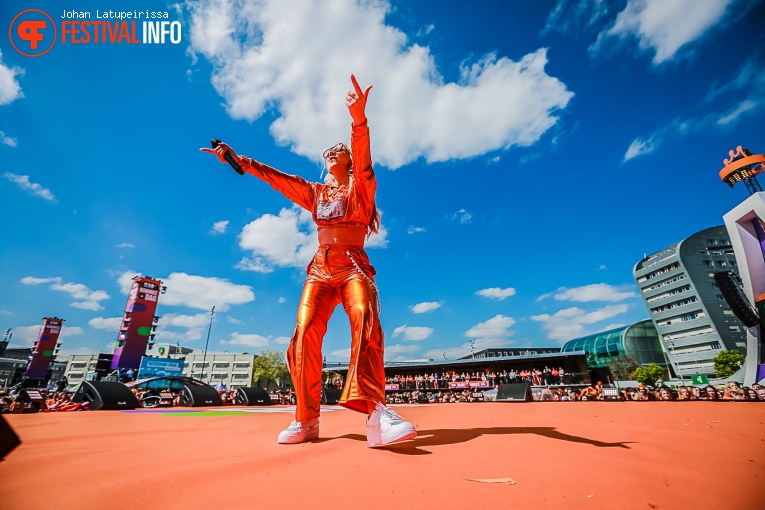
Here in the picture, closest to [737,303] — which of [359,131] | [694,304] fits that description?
[359,131]

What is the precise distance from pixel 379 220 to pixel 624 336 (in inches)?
2739

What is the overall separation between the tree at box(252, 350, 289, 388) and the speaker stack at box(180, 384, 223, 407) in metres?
52.6

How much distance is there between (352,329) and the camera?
2.79 metres

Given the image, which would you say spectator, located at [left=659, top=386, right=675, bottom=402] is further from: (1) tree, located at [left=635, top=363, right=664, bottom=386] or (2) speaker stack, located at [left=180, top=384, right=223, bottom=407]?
(1) tree, located at [left=635, top=363, right=664, bottom=386]

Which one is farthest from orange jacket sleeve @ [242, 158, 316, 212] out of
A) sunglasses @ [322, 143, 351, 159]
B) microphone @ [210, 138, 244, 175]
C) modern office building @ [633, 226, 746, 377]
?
modern office building @ [633, 226, 746, 377]

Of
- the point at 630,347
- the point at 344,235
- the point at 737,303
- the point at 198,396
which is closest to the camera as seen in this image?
the point at 344,235

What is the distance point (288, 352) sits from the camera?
3004 millimetres

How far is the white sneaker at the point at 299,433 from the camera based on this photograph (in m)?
2.60

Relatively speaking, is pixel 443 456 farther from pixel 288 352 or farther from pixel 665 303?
pixel 665 303

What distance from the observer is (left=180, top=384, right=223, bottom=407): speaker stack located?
10508 mm

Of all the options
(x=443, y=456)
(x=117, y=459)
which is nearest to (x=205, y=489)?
(x=117, y=459)

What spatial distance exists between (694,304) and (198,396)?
68615 mm

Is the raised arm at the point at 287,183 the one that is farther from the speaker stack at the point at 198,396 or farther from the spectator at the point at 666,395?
the spectator at the point at 666,395

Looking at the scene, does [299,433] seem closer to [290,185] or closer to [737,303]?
[290,185]
